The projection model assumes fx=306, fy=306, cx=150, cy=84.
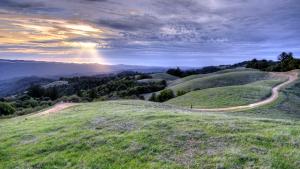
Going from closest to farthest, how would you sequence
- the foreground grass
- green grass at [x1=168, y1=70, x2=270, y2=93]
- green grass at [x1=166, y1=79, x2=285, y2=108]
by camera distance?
the foreground grass → green grass at [x1=166, y1=79, x2=285, y2=108] → green grass at [x1=168, y1=70, x2=270, y2=93]

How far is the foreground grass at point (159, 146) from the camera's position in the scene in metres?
15.3

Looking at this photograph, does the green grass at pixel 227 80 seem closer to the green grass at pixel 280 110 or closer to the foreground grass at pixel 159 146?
the green grass at pixel 280 110

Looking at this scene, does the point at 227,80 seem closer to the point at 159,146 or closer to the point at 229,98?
the point at 229,98

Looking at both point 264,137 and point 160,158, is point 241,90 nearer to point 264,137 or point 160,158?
point 264,137

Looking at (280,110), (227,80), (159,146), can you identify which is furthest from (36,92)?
(159,146)

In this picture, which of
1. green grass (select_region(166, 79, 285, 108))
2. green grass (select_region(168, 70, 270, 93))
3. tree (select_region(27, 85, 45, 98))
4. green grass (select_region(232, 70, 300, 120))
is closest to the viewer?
green grass (select_region(232, 70, 300, 120))

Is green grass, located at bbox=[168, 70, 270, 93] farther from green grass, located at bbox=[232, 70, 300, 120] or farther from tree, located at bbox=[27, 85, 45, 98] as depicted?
tree, located at bbox=[27, 85, 45, 98]

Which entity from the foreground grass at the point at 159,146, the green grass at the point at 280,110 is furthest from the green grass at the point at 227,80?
the foreground grass at the point at 159,146

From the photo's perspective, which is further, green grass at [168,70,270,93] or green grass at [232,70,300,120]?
green grass at [168,70,270,93]

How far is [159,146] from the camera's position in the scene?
18.0 m

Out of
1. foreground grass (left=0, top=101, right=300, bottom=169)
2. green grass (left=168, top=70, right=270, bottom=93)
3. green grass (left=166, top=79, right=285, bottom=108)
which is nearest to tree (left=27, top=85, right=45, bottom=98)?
green grass (left=168, top=70, right=270, bottom=93)

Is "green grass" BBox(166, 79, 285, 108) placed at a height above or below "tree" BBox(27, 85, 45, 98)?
above

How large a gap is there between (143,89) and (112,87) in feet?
103

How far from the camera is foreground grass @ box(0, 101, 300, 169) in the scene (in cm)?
1531
